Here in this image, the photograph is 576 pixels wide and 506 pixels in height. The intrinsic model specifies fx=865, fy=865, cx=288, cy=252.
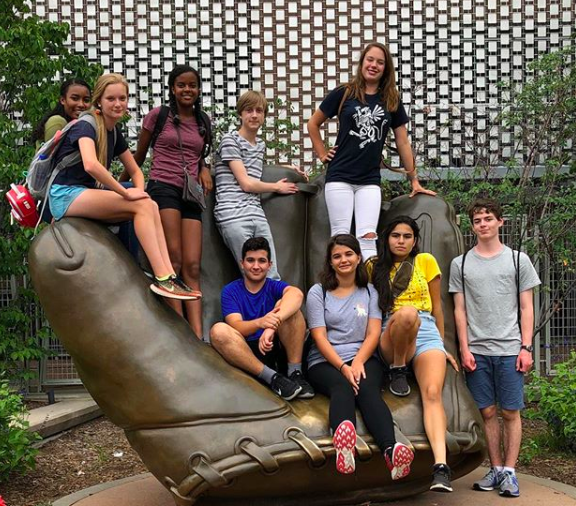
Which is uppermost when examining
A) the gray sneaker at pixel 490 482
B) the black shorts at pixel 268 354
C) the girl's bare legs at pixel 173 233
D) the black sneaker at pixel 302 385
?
the girl's bare legs at pixel 173 233

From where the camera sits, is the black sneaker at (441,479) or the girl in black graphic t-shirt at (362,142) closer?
the black sneaker at (441,479)

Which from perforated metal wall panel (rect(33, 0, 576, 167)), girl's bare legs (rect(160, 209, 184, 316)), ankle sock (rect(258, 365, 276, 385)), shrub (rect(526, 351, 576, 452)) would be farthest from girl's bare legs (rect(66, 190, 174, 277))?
perforated metal wall panel (rect(33, 0, 576, 167))

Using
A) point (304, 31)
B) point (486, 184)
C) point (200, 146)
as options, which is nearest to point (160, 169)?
point (200, 146)

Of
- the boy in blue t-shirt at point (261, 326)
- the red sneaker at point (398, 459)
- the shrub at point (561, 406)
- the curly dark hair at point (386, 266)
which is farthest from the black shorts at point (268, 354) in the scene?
the shrub at point (561, 406)

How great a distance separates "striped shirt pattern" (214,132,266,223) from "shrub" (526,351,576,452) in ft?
9.00

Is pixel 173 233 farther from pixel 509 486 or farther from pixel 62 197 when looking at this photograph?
pixel 509 486

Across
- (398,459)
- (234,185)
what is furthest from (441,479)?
(234,185)

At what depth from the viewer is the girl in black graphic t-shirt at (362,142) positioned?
5.53 meters

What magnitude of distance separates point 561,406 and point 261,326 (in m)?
2.92

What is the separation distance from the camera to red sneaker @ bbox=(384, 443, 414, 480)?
14.2 feet

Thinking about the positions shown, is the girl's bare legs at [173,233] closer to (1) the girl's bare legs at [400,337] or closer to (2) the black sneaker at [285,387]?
(2) the black sneaker at [285,387]

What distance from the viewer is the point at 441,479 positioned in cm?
437

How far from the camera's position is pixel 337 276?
16.2 feet

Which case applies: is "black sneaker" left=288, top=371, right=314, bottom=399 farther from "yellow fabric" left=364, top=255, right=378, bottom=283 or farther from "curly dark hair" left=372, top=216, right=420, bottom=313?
"yellow fabric" left=364, top=255, right=378, bottom=283
